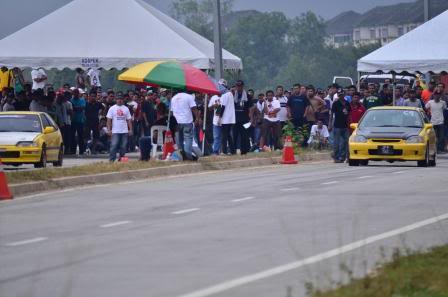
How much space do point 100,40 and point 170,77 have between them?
7.48m

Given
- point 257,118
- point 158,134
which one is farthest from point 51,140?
point 257,118

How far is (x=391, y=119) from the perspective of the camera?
34.4 metres

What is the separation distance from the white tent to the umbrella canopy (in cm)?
556

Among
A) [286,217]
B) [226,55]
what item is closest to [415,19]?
[226,55]

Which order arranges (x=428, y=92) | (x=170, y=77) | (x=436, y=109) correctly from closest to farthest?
(x=170, y=77)
(x=436, y=109)
(x=428, y=92)

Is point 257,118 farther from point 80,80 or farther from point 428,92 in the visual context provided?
point 428,92

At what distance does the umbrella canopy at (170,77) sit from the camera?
107ft

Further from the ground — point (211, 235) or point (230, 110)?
point (230, 110)

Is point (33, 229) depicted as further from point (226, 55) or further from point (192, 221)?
point (226, 55)

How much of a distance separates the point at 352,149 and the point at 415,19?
545 ft

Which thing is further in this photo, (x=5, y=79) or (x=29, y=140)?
(x=5, y=79)

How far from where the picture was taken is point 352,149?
3341 centimetres

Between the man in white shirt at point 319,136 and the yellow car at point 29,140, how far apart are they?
10019 millimetres

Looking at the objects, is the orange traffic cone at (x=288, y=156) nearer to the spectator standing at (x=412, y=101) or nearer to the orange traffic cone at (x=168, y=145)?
the orange traffic cone at (x=168, y=145)
